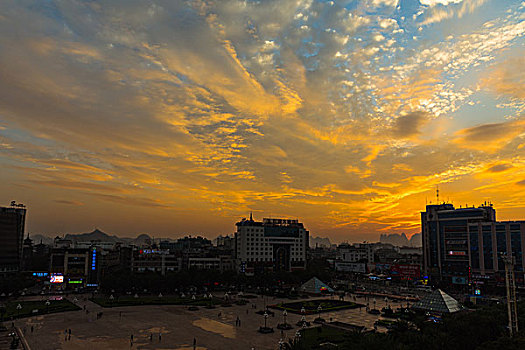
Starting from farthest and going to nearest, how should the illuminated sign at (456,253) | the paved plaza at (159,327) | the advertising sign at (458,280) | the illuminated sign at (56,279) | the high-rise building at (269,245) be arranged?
the high-rise building at (269,245)
the illuminated sign at (456,253)
the advertising sign at (458,280)
the illuminated sign at (56,279)
the paved plaza at (159,327)

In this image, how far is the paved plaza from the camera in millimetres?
56781

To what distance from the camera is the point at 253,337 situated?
61.8 metres

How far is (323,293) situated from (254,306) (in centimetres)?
3434

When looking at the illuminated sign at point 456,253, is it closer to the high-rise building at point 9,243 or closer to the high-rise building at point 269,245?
the high-rise building at point 269,245

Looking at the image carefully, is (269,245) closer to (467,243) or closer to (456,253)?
(456,253)

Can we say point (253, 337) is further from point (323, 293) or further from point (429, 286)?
point (429, 286)

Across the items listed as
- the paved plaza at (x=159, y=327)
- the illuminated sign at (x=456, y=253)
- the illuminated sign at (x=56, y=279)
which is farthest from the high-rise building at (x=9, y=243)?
the illuminated sign at (x=456, y=253)

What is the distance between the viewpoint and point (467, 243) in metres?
130

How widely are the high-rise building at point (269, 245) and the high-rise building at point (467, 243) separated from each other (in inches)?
2155

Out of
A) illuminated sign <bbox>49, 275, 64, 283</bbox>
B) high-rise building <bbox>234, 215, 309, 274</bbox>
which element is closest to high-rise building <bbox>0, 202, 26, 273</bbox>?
illuminated sign <bbox>49, 275, 64, 283</bbox>

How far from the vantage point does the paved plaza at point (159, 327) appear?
56781 millimetres

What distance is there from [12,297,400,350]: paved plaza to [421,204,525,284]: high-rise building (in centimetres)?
6099

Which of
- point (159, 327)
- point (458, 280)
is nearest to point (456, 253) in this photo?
point (458, 280)

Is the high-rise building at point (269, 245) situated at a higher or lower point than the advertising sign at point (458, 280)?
higher
